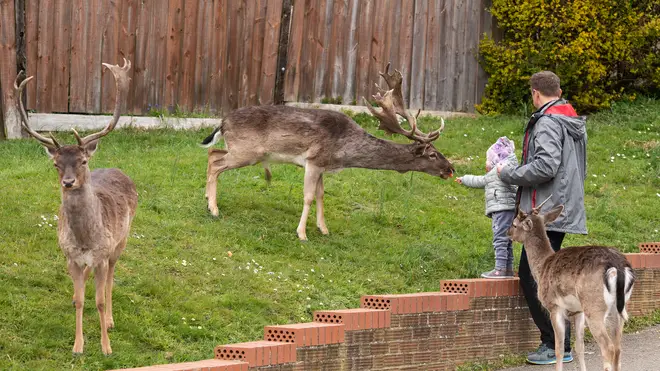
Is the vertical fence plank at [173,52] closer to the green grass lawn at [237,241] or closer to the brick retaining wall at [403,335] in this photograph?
the green grass lawn at [237,241]

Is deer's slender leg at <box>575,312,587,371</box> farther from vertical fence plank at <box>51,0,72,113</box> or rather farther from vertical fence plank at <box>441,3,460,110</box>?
vertical fence plank at <box>441,3,460,110</box>

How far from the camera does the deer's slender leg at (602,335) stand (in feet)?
26.9

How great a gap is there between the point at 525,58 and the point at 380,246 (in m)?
7.64

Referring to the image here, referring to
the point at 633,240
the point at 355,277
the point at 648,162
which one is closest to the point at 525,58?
the point at 648,162

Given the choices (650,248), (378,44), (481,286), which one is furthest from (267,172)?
(378,44)

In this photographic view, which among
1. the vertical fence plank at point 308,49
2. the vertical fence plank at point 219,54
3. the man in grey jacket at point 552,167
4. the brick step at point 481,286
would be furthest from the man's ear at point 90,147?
the vertical fence plank at point 308,49

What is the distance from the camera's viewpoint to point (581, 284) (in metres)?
8.36

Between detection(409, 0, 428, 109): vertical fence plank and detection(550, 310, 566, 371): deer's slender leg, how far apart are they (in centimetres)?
1010

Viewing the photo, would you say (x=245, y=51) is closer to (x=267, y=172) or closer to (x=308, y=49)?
(x=308, y=49)

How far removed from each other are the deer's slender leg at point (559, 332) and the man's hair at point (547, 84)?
1.88 metres

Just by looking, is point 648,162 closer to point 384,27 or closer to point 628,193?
point 628,193

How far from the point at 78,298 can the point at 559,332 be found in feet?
12.5

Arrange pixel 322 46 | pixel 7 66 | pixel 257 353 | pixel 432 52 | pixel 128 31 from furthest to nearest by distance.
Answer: pixel 432 52 → pixel 322 46 → pixel 128 31 → pixel 7 66 → pixel 257 353

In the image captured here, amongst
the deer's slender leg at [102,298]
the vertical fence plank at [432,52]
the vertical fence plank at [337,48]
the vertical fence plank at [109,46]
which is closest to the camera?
the deer's slender leg at [102,298]
